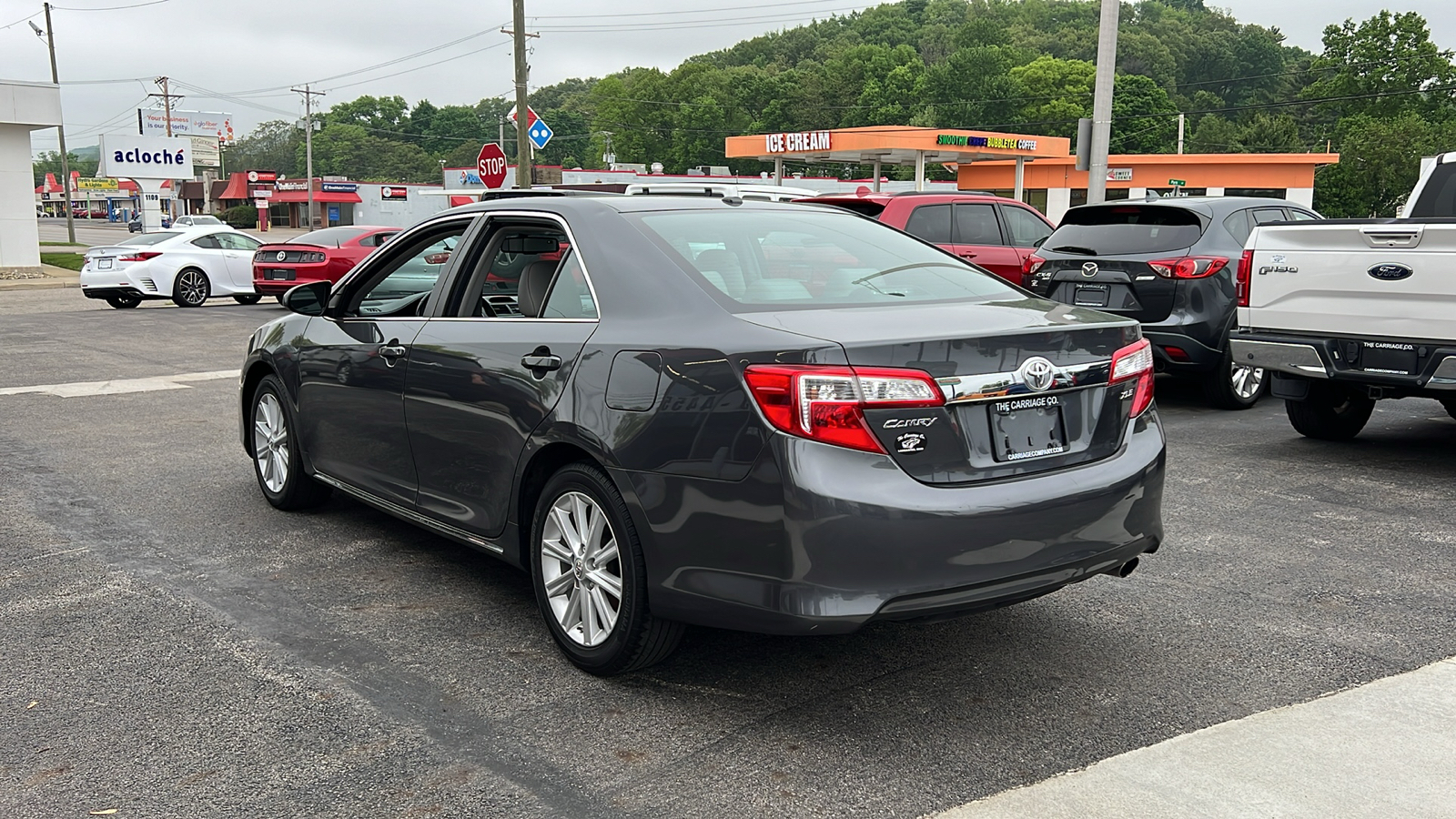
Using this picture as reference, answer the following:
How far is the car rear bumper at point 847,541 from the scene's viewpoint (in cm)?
337

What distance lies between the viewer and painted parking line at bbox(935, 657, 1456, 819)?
3.14m

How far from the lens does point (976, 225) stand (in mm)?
12688

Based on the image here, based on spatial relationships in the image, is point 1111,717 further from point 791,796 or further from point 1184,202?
point 1184,202

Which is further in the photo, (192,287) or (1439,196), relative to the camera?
(192,287)

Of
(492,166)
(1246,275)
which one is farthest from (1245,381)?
(492,166)

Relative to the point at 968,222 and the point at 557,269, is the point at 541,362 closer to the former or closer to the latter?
the point at 557,269

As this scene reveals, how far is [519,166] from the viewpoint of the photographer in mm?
25625

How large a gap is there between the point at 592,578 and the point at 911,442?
1.21 meters

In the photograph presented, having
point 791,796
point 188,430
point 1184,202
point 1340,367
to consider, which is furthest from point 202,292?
point 791,796

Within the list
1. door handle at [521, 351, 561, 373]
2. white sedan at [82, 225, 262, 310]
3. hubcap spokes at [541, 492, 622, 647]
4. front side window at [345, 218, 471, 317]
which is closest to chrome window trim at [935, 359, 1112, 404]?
hubcap spokes at [541, 492, 622, 647]

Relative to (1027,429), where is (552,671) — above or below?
→ below

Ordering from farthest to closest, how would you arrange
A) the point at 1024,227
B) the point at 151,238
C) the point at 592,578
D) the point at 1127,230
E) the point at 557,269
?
1. the point at 151,238
2. the point at 1024,227
3. the point at 1127,230
4. the point at 557,269
5. the point at 592,578

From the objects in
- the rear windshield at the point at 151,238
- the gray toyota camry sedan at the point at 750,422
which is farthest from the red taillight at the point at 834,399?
the rear windshield at the point at 151,238

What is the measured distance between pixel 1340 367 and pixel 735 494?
5201mm
